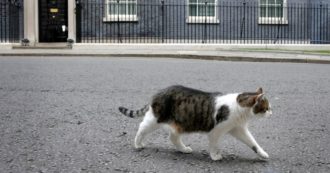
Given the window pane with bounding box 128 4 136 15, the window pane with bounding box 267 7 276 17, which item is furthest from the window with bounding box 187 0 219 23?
the window pane with bounding box 267 7 276 17

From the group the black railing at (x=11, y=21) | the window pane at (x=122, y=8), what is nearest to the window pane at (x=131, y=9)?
the window pane at (x=122, y=8)

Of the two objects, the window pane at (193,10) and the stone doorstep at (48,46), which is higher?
the window pane at (193,10)

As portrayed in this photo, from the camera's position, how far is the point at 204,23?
83.5 feet

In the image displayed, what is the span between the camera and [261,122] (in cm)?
676

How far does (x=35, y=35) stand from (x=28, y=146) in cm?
1936

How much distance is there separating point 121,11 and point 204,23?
3423mm

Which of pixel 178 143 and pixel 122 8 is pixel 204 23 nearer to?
pixel 122 8

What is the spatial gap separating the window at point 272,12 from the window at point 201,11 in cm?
201

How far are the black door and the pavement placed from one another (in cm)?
189

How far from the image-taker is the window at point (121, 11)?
25.1m

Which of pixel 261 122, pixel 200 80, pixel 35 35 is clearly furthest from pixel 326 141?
pixel 35 35

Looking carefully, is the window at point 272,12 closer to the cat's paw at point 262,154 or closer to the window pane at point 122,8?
the window pane at point 122,8

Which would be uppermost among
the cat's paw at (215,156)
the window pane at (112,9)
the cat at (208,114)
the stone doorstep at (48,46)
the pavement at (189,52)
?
the window pane at (112,9)

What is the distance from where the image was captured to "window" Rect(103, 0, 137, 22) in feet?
82.4
